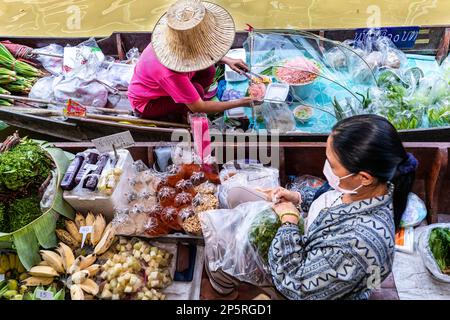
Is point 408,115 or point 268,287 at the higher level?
point 408,115

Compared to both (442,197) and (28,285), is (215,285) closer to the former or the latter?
(28,285)

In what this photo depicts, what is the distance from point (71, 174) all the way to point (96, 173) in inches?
5.7

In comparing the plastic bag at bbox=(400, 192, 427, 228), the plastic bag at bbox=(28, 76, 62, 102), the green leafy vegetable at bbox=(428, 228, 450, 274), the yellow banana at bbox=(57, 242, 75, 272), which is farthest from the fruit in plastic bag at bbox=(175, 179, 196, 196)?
the plastic bag at bbox=(28, 76, 62, 102)

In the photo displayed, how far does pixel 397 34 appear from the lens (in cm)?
372

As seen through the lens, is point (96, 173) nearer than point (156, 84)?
Yes

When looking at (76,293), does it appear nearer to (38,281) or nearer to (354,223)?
(38,281)

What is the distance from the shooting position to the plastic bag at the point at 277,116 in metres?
3.22

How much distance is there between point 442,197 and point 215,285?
1.66 m

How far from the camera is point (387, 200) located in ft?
5.75

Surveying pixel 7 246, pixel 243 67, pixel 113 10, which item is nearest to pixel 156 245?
pixel 7 246

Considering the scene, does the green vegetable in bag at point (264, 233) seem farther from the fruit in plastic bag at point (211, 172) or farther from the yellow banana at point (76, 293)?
the yellow banana at point (76, 293)

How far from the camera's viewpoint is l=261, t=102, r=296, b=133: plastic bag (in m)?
3.22
